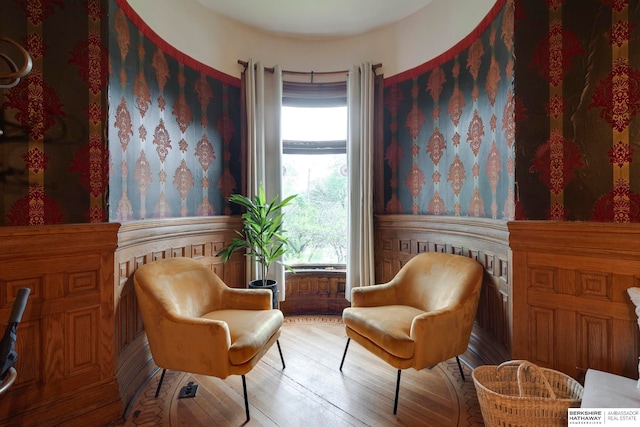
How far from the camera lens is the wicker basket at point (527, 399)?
1309 millimetres

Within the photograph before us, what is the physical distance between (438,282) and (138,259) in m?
2.18

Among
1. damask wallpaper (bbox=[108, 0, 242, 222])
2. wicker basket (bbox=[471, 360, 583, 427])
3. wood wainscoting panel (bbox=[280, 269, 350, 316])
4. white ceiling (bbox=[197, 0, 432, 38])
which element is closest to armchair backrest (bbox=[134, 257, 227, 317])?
damask wallpaper (bbox=[108, 0, 242, 222])

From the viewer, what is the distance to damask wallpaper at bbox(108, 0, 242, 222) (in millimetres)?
2010

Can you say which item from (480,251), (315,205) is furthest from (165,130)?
(480,251)

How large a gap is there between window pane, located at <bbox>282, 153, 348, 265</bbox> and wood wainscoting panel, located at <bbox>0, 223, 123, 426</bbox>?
6.69 ft

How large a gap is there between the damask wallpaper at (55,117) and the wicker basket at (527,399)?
2.28 metres

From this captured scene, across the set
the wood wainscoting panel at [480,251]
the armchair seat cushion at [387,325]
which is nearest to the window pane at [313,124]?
the wood wainscoting panel at [480,251]

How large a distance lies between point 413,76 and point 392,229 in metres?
1.56

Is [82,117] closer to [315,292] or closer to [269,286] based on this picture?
[269,286]

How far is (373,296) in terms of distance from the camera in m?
2.43

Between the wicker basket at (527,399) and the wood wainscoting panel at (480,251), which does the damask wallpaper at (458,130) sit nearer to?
the wood wainscoting panel at (480,251)

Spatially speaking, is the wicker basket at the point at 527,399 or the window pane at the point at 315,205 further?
the window pane at the point at 315,205

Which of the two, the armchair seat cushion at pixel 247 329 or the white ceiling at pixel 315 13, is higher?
the white ceiling at pixel 315 13

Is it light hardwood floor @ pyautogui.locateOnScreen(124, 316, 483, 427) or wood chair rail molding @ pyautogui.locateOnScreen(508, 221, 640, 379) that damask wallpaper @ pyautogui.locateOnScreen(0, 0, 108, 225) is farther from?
wood chair rail molding @ pyautogui.locateOnScreen(508, 221, 640, 379)
